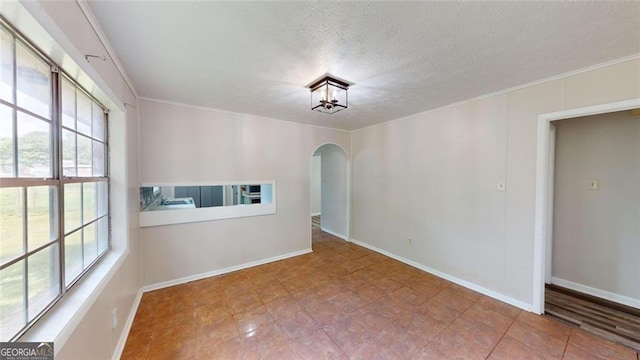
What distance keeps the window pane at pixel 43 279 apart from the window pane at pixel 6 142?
0.43 meters

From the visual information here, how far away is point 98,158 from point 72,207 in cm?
59

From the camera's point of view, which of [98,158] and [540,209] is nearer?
[98,158]

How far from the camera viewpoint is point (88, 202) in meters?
1.61

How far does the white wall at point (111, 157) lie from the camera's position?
93cm

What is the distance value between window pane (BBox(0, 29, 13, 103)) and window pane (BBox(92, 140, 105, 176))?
0.93m

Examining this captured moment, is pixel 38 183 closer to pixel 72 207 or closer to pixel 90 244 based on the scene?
pixel 72 207

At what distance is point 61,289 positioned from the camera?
1222 millimetres

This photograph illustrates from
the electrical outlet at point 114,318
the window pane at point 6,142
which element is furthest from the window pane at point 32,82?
the electrical outlet at point 114,318

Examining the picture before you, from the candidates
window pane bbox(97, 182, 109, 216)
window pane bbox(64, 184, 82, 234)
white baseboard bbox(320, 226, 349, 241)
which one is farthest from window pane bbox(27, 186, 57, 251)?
white baseboard bbox(320, 226, 349, 241)

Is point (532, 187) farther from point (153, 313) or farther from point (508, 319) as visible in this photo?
point (153, 313)

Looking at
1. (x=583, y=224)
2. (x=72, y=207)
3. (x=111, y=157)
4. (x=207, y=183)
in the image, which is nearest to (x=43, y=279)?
(x=72, y=207)

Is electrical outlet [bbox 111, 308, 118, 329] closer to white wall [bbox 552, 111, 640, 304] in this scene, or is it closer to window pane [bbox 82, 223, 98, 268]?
window pane [bbox 82, 223, 98, 268]

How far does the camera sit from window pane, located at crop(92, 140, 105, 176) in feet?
5.62

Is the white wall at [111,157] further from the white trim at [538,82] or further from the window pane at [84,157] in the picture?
the white trim at [538,82]
